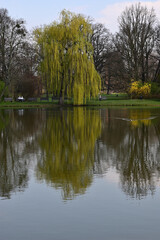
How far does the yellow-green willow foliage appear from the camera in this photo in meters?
51.7

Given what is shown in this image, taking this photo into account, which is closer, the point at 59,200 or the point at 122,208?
the point at 122,208

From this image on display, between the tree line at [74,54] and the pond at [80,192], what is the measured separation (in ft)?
124

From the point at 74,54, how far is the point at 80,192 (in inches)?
1774

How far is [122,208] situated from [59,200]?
119 cm

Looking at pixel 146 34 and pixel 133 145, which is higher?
pixel 146 34

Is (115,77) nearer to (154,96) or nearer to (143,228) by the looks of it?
(154,96)

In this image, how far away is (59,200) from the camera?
7344 millimetres

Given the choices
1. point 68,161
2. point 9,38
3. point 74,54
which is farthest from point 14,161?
point 9,38

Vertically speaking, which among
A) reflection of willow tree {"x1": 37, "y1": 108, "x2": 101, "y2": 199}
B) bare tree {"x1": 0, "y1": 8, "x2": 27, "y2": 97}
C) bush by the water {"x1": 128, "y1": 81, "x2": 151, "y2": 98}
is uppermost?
bare tree {"x1": 0, "y1": 8, "x2": 27, "y2": 97}

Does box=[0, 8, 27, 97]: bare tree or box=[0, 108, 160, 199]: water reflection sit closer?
box=[0, 108, 160, 199]: water reflection

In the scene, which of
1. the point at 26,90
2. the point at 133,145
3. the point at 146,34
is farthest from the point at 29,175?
the point at 146,34

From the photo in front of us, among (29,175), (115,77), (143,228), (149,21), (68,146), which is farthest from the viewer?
(115,77)

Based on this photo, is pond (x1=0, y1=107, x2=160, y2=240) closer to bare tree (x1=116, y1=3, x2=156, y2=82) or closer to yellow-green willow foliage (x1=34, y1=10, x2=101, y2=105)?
yellow-green willow foliage (x1=34, y1=10, x2=101, y2=105)

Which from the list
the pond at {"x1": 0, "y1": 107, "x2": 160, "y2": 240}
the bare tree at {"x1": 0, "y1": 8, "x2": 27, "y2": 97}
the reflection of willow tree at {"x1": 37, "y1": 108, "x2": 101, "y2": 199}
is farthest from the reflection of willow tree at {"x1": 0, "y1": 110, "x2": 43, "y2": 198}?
the bare tree at {"x1": 0, "y1": 8, "x2": 27, "y2": 97}
